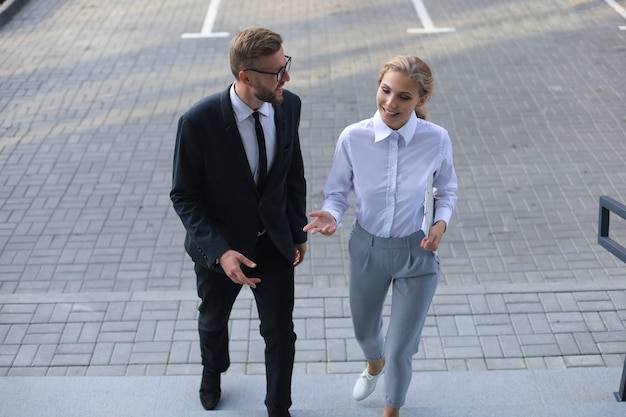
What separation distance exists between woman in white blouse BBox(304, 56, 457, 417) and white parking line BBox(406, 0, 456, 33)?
7.53 meters

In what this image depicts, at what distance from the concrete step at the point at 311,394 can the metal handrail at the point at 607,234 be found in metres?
0.15

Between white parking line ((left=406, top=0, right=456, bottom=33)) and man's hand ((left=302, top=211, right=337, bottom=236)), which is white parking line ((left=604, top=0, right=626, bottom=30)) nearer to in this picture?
white parking line ((left=406, top=0, right=456, bottom=33))

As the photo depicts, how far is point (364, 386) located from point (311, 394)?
0.31 m

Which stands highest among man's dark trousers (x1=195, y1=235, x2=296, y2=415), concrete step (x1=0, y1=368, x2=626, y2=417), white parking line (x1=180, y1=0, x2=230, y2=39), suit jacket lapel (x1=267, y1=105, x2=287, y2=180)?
suit jacket lapel (x1=267, y1=105, x2=287, y2=180)

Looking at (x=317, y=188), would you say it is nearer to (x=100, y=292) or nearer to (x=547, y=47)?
(x=100, y=292)

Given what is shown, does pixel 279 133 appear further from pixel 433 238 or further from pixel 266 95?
pixel 433 238

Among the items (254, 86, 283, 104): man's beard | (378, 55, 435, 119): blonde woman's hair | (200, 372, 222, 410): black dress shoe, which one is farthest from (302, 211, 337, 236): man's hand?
(200, 372, 222, 410): black dress shoe

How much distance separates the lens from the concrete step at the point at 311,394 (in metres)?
3.92

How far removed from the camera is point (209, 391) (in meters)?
4.01

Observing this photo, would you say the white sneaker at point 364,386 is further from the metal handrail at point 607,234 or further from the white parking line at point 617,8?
the white parking line at point 617,8

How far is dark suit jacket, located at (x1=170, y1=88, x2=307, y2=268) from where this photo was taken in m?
3.20

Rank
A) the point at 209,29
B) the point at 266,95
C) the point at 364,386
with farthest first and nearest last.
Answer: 1. the point at 209,29
2. the point at 364,386
3. the point at 266,95

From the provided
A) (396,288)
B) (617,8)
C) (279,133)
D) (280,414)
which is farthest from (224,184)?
(617,8)

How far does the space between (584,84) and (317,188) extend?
3829mm
